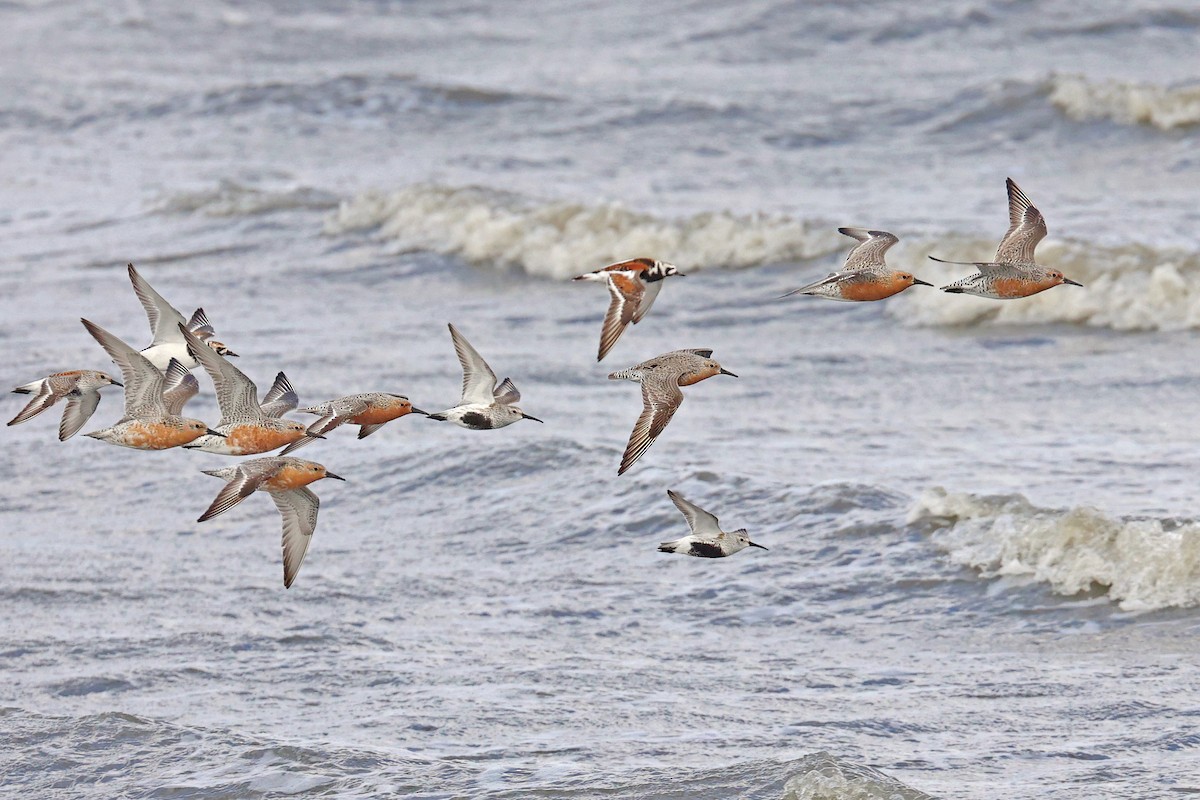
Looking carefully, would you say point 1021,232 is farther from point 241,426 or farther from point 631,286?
point 241,426

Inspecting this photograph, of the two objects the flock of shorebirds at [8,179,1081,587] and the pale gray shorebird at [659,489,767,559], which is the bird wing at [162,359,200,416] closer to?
the flock of shorebirds at [8,179,1081,587]

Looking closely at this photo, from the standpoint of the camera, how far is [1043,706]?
27.7 feet

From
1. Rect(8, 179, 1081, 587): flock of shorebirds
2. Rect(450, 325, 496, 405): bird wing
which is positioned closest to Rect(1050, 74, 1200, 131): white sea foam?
Rect(8, 179, 1081, 587): flock of shorebirds

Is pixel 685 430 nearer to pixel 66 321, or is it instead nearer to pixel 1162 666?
pixel 1162 666

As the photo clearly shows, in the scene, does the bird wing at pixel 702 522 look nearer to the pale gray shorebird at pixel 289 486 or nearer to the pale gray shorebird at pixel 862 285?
the pale gray shorebird at pixel 862 285

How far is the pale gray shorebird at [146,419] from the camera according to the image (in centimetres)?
767

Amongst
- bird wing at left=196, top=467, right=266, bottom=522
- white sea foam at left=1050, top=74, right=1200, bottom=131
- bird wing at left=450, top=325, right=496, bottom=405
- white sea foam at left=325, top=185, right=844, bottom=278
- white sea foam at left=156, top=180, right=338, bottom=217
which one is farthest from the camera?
white sea foam at left=1050, top=74, right=1200, bottom=131

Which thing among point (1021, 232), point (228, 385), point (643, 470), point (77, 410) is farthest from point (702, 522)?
point (643, 470)

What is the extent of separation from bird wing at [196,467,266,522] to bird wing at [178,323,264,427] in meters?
0.25

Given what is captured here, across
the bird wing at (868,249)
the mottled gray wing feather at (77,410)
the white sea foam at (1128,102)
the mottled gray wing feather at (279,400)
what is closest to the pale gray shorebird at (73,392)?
the mottled gray wing feather at (77,410)

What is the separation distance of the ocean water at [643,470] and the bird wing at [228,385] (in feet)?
5.93

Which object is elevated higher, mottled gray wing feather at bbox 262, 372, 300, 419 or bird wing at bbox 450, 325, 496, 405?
bird wing at bbox 450, 325, 496, 405

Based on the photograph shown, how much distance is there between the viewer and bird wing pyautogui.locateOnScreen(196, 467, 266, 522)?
6.87 m

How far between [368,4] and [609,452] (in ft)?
83.7
